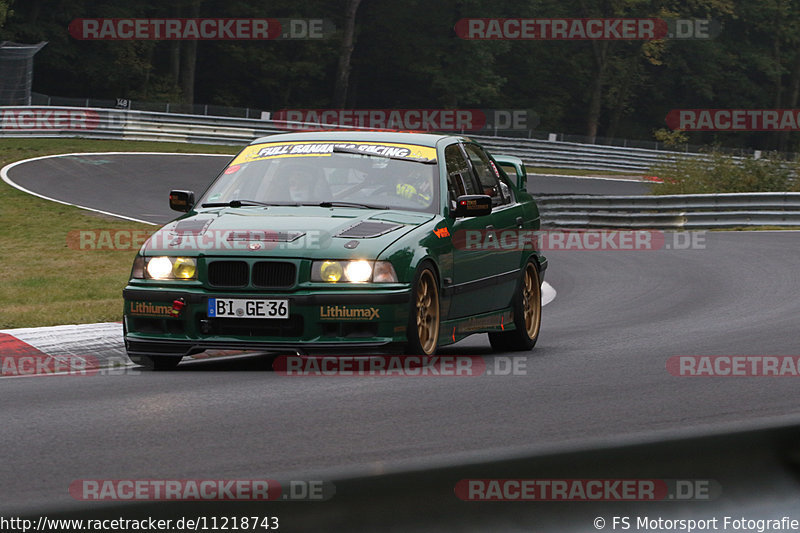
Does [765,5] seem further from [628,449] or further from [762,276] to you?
[628,449]

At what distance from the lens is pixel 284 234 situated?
7.98 metres

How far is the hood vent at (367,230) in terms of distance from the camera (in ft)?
26.3

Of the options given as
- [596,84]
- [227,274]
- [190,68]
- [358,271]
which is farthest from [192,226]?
[596,84]

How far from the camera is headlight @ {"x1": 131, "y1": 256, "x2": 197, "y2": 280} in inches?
313

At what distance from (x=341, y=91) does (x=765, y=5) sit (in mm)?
27861

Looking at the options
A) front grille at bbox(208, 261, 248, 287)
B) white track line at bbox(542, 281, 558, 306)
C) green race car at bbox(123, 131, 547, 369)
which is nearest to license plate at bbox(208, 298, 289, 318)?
green race car at bbox(123, 131, 547, 369)

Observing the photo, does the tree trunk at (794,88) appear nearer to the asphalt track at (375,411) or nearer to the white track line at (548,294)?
the white track line at (548,294)

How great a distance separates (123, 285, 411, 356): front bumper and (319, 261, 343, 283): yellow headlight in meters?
0.09

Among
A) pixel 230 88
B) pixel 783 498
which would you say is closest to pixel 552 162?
pixel 230 88

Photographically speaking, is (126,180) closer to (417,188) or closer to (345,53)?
(417,188)

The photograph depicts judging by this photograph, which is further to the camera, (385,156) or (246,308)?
(385,156)

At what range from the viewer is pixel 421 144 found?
9422mm

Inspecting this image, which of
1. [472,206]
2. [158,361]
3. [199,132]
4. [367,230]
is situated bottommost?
[199,132]

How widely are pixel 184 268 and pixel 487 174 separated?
3.17 metres
